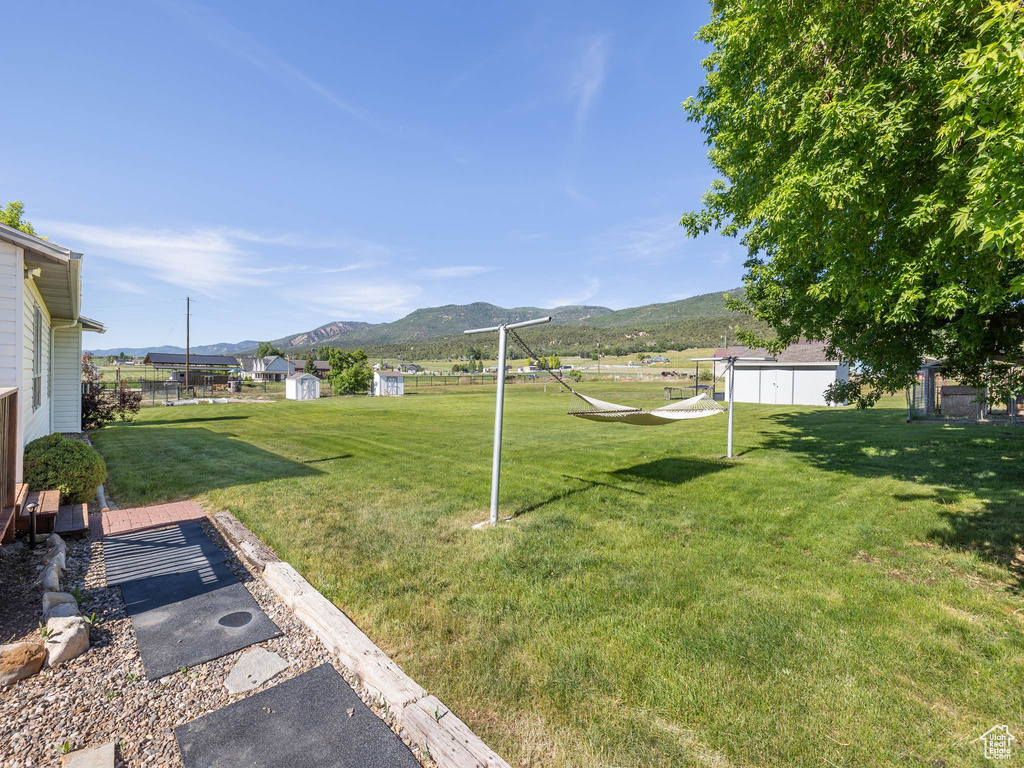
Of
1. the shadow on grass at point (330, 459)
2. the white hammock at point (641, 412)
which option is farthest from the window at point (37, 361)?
the white hammock at point (641, 412)

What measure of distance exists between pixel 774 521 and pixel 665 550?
178 centimetres

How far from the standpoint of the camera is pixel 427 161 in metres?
18.9

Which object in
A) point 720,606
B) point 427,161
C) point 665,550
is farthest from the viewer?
point 427,161

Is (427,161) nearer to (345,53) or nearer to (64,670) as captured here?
(345,53)

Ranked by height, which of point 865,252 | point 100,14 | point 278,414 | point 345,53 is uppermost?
point 345,53

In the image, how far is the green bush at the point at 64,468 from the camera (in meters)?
5.30

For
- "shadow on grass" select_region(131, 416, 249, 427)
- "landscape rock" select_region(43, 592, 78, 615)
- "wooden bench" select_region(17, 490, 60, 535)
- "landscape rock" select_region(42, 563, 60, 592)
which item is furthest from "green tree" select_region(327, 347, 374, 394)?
"landscape rock" select_region(43, 592, 78, 615)

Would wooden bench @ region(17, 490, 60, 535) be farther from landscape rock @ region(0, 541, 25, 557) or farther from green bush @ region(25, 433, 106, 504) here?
green bush @ region(25, 433, 106, 504)

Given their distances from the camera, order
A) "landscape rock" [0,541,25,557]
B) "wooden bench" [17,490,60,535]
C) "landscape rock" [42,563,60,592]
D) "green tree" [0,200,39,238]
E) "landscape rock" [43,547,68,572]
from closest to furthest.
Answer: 1. "landscape rock" [42,563,60,592]
2. "landscape rock" [43,547,68,572]
3. "landscape rock" [0,541,25,557]
4. "wooden bench" [17,490,60,535]
5. "green tree" [0,200,39,238]

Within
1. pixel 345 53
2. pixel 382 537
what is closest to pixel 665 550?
pixel 382 537

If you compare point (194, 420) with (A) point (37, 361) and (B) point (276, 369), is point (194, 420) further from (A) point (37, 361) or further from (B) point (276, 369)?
(B) point (276, 369)

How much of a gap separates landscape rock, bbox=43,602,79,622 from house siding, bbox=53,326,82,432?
37.1 ft

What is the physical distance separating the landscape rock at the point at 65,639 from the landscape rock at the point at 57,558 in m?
1.24

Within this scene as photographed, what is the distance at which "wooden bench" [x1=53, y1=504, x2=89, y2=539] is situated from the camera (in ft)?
15.1
